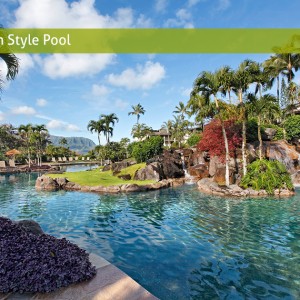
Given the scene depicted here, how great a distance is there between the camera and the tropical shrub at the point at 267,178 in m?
21.6

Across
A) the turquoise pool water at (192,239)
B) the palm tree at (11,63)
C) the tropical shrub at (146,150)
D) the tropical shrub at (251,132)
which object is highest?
the palm tree at (11,63)

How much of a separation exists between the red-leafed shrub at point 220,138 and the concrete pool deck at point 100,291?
85.5 feet

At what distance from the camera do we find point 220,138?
101 ft

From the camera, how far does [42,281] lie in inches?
210

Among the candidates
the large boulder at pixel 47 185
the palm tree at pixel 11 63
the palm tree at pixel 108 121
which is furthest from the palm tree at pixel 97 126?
the palm tree at pixel 11 63

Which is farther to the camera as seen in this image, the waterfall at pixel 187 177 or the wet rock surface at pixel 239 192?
the waterfall at pixel 187 177

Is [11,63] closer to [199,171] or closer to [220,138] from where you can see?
[220,138]

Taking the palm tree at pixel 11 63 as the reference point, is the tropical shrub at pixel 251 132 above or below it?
below

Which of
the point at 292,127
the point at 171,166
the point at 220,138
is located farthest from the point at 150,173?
the point at 292,127

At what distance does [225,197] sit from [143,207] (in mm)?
7381

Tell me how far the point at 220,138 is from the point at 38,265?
91.6 feet

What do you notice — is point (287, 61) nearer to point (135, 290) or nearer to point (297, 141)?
point (297, 141)

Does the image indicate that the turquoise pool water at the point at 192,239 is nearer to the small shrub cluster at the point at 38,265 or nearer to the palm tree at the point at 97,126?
the small shrub cluster at the point at 38,265

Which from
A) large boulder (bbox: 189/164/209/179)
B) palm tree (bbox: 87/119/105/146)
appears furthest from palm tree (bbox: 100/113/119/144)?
large boulder (bbox: 189/164/209/179)
